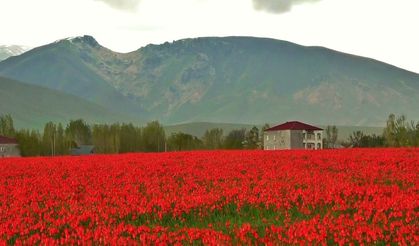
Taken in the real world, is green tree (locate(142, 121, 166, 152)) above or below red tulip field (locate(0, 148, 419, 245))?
above

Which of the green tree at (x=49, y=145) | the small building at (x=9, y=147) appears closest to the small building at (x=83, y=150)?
the green tree at (x=49, y=145)

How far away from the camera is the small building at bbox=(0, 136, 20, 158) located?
10300 centimetres

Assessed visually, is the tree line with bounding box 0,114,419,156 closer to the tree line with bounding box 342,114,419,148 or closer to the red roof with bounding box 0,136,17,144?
the tree line with bounding box 342,114,419,148

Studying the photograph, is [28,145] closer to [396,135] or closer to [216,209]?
[396,135]

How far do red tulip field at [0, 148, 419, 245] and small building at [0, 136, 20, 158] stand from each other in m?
88.2

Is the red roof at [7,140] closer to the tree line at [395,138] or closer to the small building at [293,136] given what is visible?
the small building at [293,136]

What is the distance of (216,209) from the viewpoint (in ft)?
42.0

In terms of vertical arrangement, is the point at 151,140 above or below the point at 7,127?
below

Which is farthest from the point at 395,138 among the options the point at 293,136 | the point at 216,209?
the point at 216,209

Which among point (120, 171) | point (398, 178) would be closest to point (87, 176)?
point (120, 171)

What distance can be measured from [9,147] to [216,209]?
98808mm

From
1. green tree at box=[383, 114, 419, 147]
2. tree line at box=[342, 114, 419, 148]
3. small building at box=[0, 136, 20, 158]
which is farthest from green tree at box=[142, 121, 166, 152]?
green tree at box=[383, 114, 419, 147]

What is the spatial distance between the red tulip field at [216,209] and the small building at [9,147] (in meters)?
88.2

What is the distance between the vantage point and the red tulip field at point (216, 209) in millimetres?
9312
